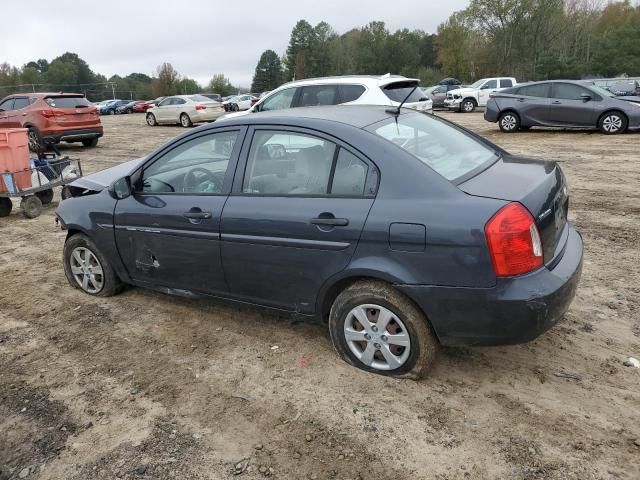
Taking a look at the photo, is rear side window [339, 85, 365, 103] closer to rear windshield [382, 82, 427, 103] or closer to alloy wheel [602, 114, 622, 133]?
rear windshield [382, 82, 427, 103]

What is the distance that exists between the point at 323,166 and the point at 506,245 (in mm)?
1214

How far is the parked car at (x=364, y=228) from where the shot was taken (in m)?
2.83

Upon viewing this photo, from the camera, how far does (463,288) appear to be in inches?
112

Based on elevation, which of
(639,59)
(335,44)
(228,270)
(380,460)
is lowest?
(380,460)

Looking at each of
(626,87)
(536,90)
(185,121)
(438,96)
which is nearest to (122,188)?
(536,90)

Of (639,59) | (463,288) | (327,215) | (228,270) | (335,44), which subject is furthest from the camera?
(335,44)

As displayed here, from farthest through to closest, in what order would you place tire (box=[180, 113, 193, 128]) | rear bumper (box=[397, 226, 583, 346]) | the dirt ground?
tire (box=[180, 113, 193, 128]) < rear bumper (box=[397, 226, 583, 346]) < the dirt ground

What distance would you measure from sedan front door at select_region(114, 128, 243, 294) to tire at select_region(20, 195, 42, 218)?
4.49 m

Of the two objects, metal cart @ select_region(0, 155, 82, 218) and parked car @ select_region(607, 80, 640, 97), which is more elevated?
parked car @ select_region(607, 80, 640, 97)

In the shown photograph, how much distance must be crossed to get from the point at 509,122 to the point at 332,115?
13111 mm

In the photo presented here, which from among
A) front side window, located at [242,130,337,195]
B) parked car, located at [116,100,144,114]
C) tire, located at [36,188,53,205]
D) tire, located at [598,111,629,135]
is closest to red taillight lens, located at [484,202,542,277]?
front side window, located at [242,130,337,195]

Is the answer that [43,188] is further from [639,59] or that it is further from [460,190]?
[639,59]

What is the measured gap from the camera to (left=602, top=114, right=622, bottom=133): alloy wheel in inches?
532

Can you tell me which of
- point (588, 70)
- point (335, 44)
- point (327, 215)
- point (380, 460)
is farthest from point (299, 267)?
point (335, 44)
